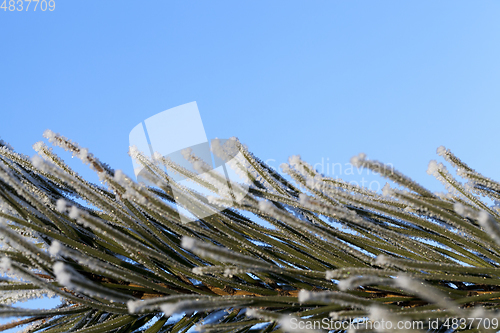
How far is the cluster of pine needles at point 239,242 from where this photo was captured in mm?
1012

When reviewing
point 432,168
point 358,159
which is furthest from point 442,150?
point 358,159

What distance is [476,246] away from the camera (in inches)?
44.2

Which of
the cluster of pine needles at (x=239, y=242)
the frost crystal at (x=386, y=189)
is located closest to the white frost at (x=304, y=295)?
the cluster of pine needles at (x=239, y=242)

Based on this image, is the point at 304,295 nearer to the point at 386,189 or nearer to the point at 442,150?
the point at 386,189

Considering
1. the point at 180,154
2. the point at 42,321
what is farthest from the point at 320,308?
the point at 42,321

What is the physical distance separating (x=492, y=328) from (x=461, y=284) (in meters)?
0.30

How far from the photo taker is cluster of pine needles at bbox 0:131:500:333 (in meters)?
1.01

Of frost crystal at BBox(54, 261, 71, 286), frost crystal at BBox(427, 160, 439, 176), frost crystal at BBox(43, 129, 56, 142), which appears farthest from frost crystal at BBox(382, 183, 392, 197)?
frost crystal at BBox(43, 129, 56, 142)

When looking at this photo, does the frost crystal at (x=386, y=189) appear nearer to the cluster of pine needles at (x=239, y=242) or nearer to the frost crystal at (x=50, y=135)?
the cluster of pine needles at (x=239, y=242)

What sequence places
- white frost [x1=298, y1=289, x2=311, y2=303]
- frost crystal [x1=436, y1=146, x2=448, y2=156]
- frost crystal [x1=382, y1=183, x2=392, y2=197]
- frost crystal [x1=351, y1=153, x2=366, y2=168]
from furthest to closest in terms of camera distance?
1. frost crystal [x1=436, y1=146, x2=448, y2=156]
2. frost crystal [x1=382, y1=183, x2=392, y2=197]
3. frost crystal [x1=351, y1=153, x2=366, y2=168]
4. white frost [x1=298, y1=289, x2=311, y2=303]

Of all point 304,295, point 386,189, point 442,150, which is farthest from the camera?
point 442,150

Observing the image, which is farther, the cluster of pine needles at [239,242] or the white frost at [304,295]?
the cluster of pine needles at [239,242]

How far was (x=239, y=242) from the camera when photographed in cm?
113

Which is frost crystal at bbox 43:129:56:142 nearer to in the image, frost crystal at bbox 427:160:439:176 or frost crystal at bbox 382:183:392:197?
frost crystal at bbox 382:183:392:197
